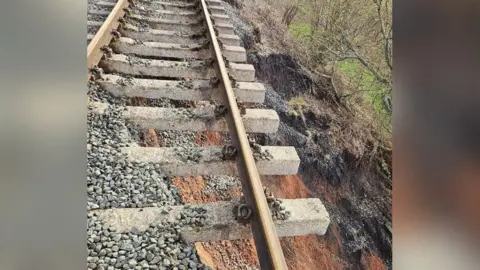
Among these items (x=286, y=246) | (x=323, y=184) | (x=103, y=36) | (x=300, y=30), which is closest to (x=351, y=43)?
(x=300, y=30)

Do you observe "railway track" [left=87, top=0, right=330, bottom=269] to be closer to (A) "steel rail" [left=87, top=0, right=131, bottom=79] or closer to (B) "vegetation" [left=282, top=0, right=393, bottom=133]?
(A) "steel rail" [left=87, top=0, right=131, bottom=79]

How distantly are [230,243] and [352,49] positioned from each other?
2.99 feet

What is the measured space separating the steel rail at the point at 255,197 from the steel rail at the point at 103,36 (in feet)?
1.77

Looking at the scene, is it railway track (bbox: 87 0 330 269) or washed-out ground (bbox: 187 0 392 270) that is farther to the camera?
washed-out ground (bbox: 187 0 392 270)

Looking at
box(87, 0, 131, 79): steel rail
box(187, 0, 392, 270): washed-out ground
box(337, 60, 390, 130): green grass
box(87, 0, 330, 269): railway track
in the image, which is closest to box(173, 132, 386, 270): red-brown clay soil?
box(187, 0, 392, 270): washed-out ground

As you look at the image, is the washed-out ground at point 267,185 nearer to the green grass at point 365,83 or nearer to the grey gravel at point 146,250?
the grey gravel at point 146,250

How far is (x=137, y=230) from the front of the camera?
1.00m

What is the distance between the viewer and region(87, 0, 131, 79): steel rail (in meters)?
1.52

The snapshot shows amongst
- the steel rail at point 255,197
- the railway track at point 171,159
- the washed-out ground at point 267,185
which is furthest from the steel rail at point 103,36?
the steel rail at point 255,197

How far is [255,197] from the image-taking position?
39.1 inches
